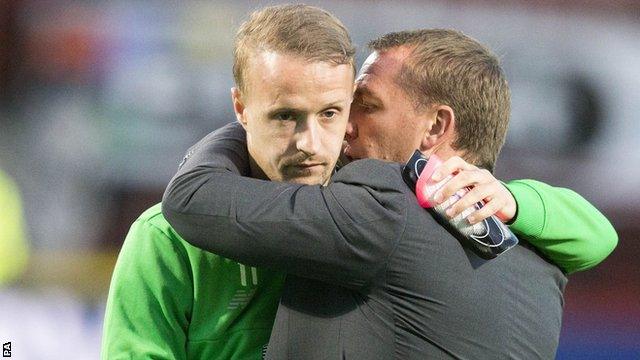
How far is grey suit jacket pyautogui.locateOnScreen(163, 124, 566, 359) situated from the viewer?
1.89m

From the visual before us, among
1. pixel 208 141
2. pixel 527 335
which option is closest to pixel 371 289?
pixel 527 335

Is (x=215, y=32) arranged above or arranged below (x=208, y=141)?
below

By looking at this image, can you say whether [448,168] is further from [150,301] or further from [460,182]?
[150,301]

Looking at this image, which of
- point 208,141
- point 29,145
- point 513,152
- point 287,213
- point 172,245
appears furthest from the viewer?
point 513,152

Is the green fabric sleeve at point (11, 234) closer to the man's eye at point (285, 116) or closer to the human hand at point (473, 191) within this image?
the man's eye at point (285, 116)

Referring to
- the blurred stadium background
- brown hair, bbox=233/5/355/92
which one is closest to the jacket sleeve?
brown hair, bbox=233/5/355/92

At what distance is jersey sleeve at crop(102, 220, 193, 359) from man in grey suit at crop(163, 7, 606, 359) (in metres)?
0.09

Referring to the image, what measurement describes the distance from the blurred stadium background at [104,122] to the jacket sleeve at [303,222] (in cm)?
230

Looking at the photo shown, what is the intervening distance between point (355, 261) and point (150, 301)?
397mm

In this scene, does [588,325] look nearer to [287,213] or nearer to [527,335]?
[527,335]

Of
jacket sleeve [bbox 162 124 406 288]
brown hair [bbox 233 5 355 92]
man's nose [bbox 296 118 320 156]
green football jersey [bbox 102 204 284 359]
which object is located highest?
brown hair [bbox 233 5 355 92]

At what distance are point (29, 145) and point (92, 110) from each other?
0.26 metres

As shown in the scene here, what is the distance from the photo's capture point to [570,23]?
4.56 metres

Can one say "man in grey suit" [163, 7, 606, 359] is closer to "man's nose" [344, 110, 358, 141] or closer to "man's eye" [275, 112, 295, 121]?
"man's eye" [275, 112, 295, 121]
